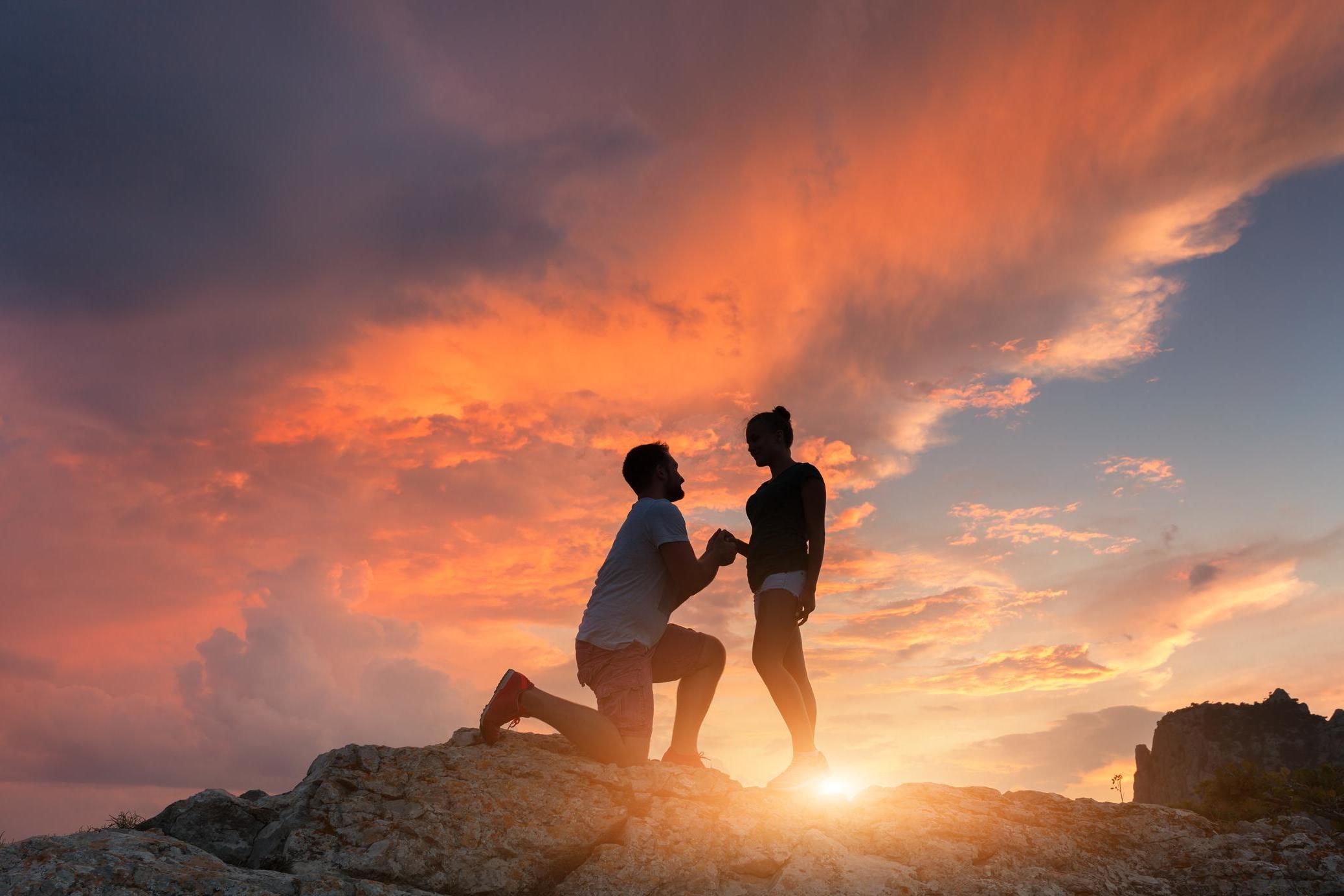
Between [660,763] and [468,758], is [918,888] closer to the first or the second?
[660,763]

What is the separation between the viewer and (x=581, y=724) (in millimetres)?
7172

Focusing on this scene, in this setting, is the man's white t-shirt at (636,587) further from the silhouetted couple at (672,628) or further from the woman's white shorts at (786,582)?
the woman's white shorts at (786,582)

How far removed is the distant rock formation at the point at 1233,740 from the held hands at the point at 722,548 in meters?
67.4

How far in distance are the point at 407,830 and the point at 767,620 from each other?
3.96 metres

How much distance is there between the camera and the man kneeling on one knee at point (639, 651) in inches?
286

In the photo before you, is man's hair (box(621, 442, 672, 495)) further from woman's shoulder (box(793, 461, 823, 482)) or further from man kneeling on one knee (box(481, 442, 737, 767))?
woman's shoulder (box(793, 461, 823, 482))

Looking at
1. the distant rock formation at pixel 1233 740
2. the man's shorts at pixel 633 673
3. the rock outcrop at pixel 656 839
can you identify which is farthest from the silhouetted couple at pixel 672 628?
the distant rock formation at pixel 1233 740

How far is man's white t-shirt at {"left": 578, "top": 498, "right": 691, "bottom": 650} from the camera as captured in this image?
24.9 feet

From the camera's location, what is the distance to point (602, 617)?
301 inches

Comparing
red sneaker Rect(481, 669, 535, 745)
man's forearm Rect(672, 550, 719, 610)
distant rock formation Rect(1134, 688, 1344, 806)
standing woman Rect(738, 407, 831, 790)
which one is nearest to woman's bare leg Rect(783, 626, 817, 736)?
standing woman Rect(738, 407, 831, 790)

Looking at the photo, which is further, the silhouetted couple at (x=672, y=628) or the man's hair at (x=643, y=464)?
the man's hair at (x=643, y=464)

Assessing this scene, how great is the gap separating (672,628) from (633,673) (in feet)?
2.43

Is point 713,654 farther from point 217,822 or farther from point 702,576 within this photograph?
point 217,822

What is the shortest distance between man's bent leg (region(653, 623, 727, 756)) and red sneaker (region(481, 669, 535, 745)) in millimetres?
1397
